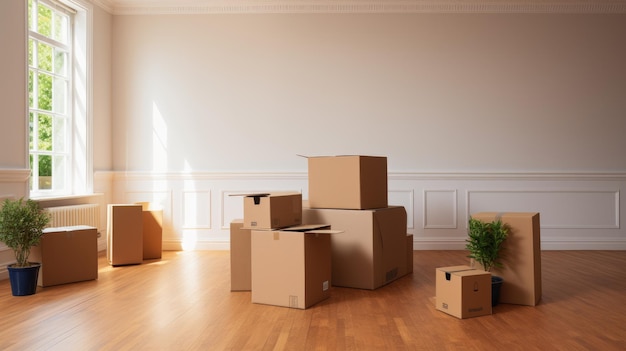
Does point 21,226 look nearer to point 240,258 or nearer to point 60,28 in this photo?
point 240,258

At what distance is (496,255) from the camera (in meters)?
3.38

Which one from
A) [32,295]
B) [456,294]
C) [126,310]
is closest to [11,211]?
[32,295]

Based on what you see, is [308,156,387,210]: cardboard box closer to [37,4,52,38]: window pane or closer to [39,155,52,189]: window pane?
[39,155,52,189]: window pane

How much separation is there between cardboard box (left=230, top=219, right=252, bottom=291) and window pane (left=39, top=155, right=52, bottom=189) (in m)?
2.55

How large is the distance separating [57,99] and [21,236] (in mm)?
2219

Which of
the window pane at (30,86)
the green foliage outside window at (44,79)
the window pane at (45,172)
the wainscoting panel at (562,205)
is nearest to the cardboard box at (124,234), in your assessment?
the window pane at (45,172)

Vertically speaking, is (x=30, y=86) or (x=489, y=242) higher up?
(x=30, y=86)

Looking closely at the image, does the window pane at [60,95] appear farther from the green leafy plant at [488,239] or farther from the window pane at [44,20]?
the green leafy plant at [488,239]

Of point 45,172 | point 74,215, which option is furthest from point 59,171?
point 74,215

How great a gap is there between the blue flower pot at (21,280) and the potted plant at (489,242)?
10.1ft

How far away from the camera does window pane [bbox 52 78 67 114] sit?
5414 mm

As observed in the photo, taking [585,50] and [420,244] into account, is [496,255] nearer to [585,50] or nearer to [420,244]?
[420,244]

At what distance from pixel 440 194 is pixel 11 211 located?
4.26 m

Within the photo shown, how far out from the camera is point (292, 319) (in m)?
3.04
